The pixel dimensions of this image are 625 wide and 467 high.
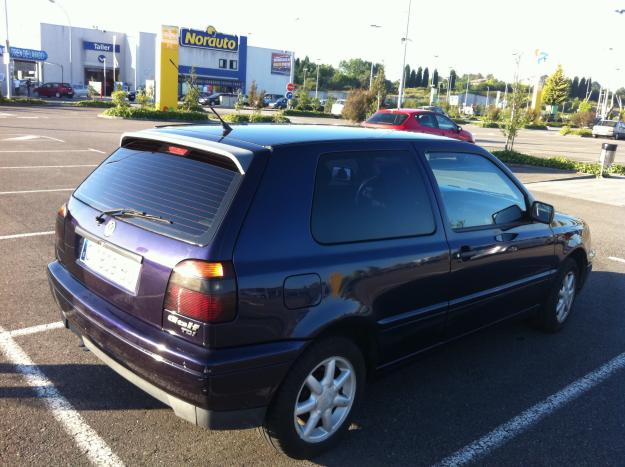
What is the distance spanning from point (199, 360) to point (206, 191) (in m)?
0.82

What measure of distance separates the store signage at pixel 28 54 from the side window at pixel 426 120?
58.4 m

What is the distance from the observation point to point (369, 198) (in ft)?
10.4

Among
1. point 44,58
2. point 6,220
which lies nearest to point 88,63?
point 44,58

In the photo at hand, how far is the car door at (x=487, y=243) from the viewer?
3609mm

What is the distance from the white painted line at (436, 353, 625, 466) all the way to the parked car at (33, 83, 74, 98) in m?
57.1

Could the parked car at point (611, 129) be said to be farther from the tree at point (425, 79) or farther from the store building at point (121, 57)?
the tree at point (425, 79)

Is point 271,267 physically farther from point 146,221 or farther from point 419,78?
point 419,78

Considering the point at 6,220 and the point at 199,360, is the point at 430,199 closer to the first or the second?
the point at 199,360

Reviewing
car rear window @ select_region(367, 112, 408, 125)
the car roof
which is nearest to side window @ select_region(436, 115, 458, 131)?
car rear window @ select_region(367, 112, 408, 125)

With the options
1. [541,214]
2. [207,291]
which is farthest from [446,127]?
[207,291]

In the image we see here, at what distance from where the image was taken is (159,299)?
260 cm

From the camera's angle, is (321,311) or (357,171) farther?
(357,171)

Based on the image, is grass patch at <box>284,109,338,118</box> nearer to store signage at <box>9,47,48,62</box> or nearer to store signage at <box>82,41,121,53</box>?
store signage at <box>9,47,48,62</box>

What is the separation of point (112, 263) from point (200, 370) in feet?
2.73
